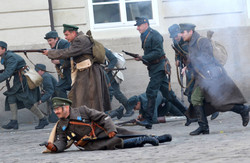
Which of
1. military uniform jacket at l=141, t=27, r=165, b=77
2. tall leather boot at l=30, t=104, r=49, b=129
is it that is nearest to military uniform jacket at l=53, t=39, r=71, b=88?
tall leather boot at l=30, t=104, r=49, b=129

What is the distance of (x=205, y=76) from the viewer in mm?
8852

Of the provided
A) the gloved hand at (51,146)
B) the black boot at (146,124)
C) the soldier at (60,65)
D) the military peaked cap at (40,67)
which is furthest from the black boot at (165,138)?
the military peaked cap at (40,67)

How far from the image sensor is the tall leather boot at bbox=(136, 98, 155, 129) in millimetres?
10453

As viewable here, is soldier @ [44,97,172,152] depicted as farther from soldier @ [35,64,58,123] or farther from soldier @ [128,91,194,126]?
soldier @ [35,64,58,123]

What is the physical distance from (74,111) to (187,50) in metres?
2.72

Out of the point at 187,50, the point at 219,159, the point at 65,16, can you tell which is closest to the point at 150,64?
the point at 187,50

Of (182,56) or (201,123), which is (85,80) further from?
(201,123)

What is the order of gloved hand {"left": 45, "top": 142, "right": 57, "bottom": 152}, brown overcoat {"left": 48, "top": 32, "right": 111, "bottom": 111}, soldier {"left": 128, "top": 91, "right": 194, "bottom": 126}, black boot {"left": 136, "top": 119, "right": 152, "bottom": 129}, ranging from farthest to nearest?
soldier {"left": 128, "top": 91, "right": 194, "bottom": 126} → black boot {"left": 136, "top": 119, "right": 152, "bottom": 129} → brown overcoat {"left": 48, "top": 32, "right": 111, "bottom": 111} → gloved hand {"left": 45, "top": 142, "right": 57, "bottom": 152}

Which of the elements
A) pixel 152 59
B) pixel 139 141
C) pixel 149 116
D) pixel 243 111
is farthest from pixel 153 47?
pixel 139 141

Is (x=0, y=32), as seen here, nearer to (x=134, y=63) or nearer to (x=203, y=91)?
(x=134, y=63)

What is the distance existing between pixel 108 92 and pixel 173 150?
2.78m

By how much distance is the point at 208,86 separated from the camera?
28.9 feet

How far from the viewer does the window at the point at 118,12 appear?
14.1 m

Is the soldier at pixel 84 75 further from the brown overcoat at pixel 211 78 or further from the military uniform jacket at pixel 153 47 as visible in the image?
the brown overcoat at pixel 211 78
